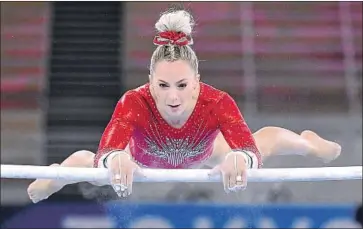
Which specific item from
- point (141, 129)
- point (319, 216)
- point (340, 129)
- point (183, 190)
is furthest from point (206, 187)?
point (141, 129)

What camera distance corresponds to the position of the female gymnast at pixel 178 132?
1.75m

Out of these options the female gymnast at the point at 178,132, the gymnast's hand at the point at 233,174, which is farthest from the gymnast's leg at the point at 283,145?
the gymnast's hand at the point at 233,174

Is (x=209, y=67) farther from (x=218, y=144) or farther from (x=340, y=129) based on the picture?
(x=218, y=144)

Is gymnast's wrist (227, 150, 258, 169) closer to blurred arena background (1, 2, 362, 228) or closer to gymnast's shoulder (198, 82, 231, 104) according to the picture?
gymnast's shoulder (198, 82, 231, 104)

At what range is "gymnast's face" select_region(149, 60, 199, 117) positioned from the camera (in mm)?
1760

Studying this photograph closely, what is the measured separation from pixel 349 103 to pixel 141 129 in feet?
5.26

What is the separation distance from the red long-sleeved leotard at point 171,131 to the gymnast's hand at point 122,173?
0.09 meters

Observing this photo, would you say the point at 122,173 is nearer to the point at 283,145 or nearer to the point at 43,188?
the point at 43,188

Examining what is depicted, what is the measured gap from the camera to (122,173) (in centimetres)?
167

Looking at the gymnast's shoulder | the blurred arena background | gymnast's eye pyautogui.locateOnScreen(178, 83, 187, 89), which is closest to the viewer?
gymnast's eye pyautogui.locateOnScreen(178, 83, 187, 89)

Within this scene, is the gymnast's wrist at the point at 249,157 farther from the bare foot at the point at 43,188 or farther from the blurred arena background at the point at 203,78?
the blurred arena background at the point at 203,78

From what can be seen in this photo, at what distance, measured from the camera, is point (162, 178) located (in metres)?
1.68

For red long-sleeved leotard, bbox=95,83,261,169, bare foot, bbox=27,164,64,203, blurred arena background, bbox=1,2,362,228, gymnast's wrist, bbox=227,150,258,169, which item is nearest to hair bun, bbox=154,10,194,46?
red long-sleeved leotard, bbox=95,83,261,169

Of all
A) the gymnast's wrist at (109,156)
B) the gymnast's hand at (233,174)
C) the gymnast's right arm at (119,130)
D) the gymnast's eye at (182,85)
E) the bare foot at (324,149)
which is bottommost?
the bare foot at (324,149)
